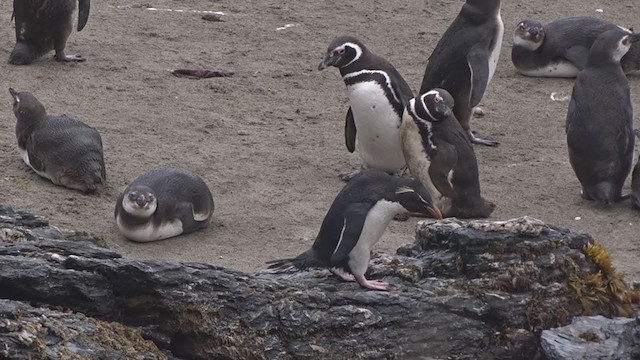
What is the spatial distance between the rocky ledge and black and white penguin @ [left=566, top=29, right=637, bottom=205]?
2.80 m

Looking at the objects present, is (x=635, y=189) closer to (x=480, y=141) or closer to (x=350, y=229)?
(x=480, y=141)

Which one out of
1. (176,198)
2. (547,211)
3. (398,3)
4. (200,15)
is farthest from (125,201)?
(398,3)

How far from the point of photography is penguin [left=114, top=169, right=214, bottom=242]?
7398 millimetres

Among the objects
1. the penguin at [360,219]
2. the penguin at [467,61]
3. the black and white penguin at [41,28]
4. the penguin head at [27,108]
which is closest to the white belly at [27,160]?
the penguin head at [27,108]

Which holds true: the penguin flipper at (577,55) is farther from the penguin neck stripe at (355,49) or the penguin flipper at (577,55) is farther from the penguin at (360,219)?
the penguin at (360,219)

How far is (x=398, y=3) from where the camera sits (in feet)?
41.0

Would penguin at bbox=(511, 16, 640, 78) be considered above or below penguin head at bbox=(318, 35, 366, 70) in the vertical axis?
below

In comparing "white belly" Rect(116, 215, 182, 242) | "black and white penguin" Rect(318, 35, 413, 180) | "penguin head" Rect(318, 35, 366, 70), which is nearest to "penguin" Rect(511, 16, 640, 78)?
"black and white penguin" Rect(318, 35, 413, 180)

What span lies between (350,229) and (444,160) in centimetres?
272

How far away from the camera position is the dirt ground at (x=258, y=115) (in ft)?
25.5

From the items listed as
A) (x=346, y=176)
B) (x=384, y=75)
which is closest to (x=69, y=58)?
(x=346, y=176)

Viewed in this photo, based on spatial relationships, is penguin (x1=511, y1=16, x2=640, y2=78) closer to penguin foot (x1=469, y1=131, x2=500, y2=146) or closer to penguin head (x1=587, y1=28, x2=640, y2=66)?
penguin foot (x1=469, y1=131, x2=500, y2=146)

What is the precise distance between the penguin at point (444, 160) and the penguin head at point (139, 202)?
5.35 ft

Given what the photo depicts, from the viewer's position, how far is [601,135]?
8328 mm
